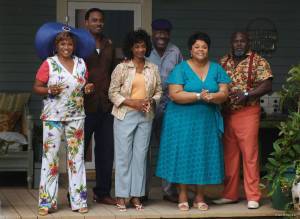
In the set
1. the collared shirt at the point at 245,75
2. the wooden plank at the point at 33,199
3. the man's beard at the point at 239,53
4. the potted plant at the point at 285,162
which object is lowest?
the wooden plank at the point at 33,199

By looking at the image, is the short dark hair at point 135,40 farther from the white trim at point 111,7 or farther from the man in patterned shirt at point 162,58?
the white trim at point 111,7

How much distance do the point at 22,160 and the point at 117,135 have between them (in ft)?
5.99

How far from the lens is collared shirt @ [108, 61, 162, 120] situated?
6387 millimetres

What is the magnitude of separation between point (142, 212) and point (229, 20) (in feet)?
11.5

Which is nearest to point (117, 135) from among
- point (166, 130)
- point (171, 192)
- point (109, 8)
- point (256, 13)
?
point (166, 130)

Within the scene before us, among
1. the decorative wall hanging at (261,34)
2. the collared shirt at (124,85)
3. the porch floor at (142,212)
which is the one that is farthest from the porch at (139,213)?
the decorative wall hanging at (261,34)

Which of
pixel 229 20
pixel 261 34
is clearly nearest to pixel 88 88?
pixel 229 20

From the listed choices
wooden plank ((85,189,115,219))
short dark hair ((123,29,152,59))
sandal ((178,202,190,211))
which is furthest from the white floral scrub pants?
sandal ((178,202,190,211))

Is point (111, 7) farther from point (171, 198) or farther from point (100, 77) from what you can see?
point (171, 198)

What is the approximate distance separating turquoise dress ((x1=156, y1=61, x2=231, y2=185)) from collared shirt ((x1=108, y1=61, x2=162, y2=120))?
0.17m

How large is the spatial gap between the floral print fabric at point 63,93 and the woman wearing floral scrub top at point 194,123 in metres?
0.81

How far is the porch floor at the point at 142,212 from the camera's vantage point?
246 inches

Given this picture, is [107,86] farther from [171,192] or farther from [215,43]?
[215,43]

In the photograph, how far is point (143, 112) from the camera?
642 centimetres
